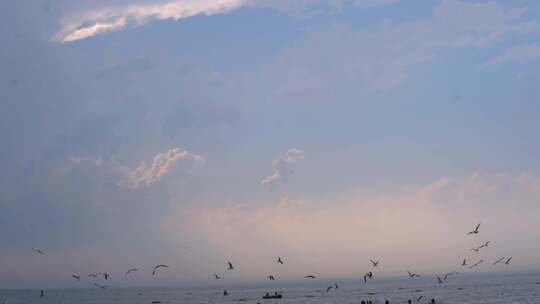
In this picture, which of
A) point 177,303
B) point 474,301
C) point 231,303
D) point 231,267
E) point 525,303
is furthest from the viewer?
point 177,303

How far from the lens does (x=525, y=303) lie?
96.0 metres

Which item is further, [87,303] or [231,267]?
[87,303]

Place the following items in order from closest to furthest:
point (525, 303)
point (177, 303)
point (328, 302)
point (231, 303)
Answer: point (525, 303) → point (328, 302) → point (231, 303) → point (177, 303)

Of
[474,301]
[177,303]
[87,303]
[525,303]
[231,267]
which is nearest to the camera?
[231,267]

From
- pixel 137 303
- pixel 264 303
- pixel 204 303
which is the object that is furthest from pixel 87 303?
pixel 264 303

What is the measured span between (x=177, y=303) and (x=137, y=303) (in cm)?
1122

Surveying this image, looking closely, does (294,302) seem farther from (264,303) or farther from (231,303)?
(231,303)

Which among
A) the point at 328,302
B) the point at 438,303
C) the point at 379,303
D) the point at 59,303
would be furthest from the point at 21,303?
the point at 438,303

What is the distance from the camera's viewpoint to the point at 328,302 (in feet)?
400

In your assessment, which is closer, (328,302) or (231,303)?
(328,302)

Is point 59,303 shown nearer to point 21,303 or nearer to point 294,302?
point 21,303

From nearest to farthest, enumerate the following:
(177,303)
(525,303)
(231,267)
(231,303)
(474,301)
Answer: (231,267), (525,303), (474,301), (231,303), (177,303)

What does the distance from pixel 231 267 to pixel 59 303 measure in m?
112

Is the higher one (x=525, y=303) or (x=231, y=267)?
(x=231, y=267)
